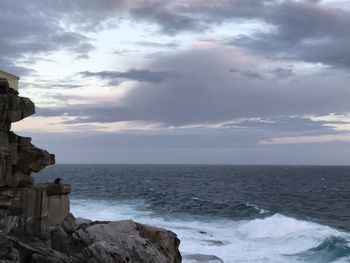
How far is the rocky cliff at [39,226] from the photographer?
19.2m

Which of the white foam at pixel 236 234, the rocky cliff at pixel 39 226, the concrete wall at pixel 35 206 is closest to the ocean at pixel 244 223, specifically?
the white foam at pixel 236 234

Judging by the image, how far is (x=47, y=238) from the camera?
21.1 m

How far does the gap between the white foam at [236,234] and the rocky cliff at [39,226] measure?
11.0 m

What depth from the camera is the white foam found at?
33500 millimetres

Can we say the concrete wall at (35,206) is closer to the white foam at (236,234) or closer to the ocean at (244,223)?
the ocean at (244,223)

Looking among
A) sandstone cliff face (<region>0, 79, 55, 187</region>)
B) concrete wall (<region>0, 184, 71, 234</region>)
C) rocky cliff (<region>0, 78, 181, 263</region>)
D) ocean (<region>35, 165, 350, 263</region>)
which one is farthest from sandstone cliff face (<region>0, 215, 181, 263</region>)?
ocean (<region>35, 165, 350, 263</region>)

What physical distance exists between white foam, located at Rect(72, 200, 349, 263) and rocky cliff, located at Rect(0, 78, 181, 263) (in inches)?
433

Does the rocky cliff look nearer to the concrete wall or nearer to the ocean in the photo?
the concrete wall

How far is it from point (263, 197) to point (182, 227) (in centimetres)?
4010

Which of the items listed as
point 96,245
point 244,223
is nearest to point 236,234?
point 244,223

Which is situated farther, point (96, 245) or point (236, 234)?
point (236, 234)

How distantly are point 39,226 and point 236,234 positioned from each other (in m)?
24.0

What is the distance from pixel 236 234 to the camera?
42406 mm

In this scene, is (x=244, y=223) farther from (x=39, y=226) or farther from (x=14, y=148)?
(x=14, y=148)
